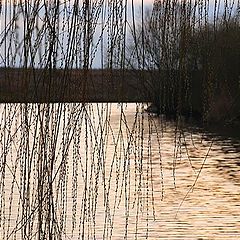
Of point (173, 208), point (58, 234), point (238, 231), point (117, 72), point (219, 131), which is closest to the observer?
point (58, 234)

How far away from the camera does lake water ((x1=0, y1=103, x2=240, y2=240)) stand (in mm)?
1893

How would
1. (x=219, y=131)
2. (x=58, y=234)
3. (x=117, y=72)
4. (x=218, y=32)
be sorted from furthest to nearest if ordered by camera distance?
(x=219, y=131)
(x=218, y=32)
(x=117, y=72)
(x=58, y=234)

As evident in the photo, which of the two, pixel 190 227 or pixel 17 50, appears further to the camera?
pixel 190 227

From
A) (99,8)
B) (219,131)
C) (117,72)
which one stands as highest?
(99,8)

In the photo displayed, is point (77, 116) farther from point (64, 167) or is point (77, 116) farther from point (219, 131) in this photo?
point (219, 131)

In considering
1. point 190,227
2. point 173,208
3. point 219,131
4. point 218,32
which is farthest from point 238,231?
point 219,131

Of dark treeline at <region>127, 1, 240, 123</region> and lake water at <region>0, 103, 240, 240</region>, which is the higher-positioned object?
dark treeline at <region>127, 1, 240, 123</region>

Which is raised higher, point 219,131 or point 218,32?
point 218,32

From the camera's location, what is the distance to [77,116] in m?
1.89

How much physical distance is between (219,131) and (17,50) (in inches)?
824

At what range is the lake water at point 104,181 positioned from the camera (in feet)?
6.21

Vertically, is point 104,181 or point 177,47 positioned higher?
point 177,47

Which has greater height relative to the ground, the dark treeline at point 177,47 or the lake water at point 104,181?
the dark treeline at point 177,47

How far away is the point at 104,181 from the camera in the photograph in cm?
209
